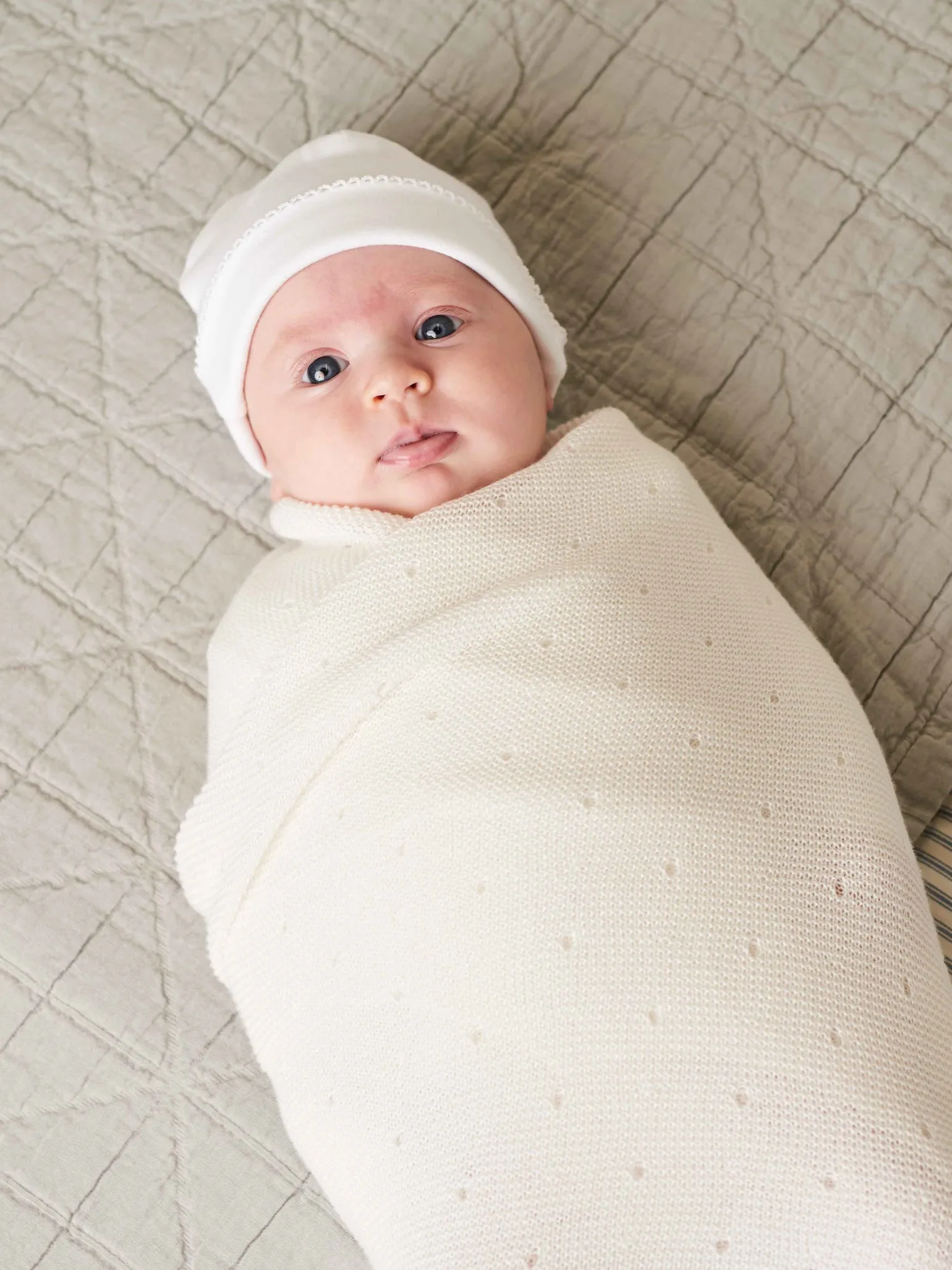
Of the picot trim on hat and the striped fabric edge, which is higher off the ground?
the picot trim on hat

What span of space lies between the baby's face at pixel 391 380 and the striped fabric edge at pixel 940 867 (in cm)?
51

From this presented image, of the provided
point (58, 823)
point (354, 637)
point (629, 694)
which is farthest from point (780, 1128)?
point (58, 823)

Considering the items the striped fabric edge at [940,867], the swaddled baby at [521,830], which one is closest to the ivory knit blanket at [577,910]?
the swaddled baby at [521,830]

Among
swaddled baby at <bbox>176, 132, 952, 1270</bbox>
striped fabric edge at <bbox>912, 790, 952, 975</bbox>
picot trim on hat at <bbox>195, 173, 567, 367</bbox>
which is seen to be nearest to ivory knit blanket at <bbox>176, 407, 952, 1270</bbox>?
swaddled baby at <bbox>176, 132, 952, 1270</bbox>

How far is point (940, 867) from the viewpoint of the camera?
1010 mm

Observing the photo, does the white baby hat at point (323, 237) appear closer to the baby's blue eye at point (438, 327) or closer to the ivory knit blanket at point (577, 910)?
the baby's blue eye at point (438, 327)

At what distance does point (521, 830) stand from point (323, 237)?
54 cm

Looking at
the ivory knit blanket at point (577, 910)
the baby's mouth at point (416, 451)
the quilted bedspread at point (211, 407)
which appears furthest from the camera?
the quilted bedspread at point (211, 407)

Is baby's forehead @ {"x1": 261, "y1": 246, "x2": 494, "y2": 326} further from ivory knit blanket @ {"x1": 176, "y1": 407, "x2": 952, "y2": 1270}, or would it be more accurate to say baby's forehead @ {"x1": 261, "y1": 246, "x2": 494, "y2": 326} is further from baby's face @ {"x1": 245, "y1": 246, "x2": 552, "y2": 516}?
ivory knit blanket @ {"x1": 176, "y1": 407, "x2": 952, "y2": 1270}

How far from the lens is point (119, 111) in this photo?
1.18 m

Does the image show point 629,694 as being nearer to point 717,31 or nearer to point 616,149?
point 616,149

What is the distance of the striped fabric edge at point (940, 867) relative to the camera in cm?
96

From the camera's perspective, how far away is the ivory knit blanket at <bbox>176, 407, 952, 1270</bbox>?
734mm

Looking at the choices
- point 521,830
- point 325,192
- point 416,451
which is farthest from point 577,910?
point 325,192
